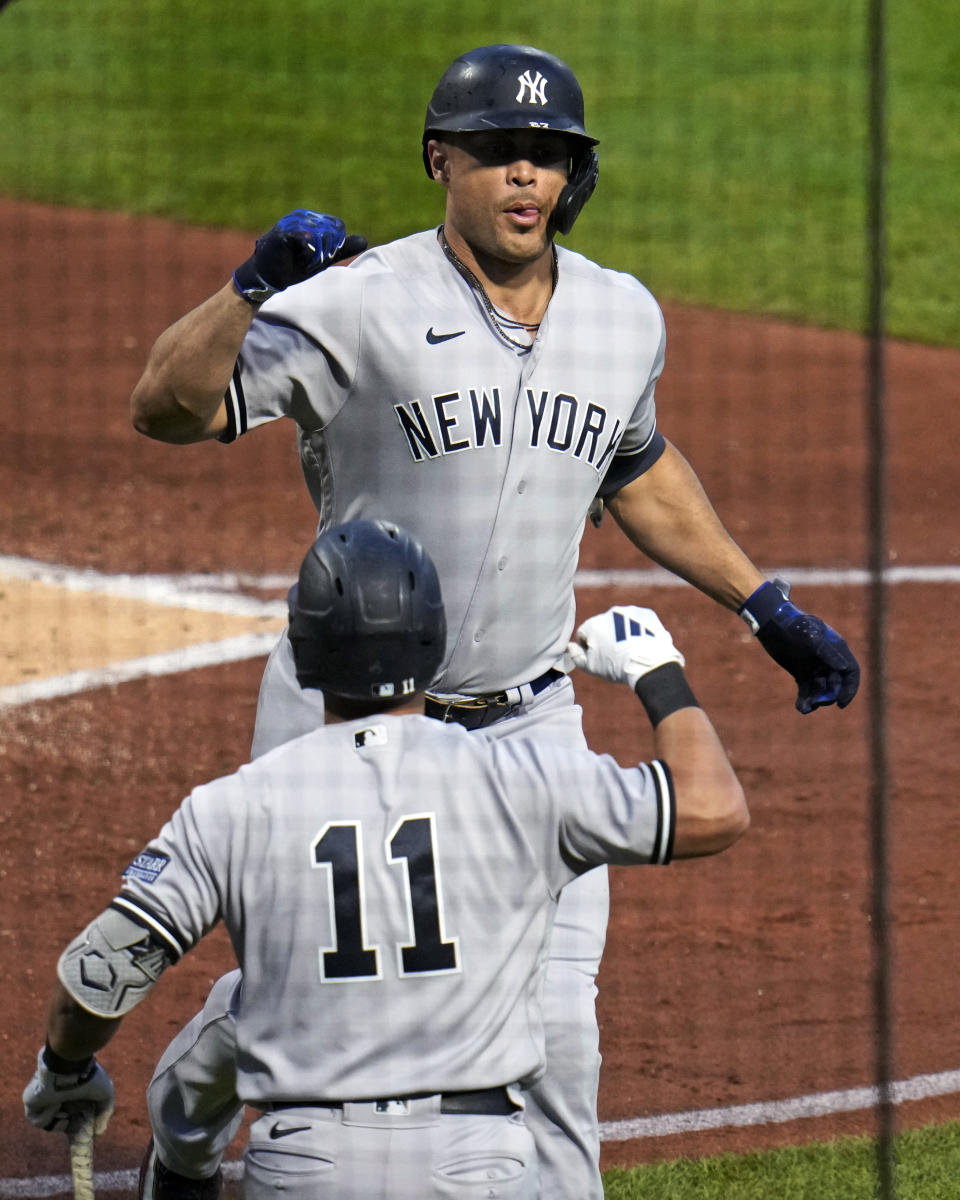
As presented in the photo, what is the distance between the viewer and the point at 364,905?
2631 mm

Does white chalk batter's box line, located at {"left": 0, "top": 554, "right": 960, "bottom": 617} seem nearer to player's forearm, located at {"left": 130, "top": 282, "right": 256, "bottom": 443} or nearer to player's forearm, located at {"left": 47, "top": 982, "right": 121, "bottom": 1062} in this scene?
player's forearm, located at {"left": 130, "top": 282, "right": 256, "bottom": 443}

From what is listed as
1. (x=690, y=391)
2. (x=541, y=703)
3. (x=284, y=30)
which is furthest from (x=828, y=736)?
(x=284, y=30)

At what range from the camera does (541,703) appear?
378 cm

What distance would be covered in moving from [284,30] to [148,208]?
11.6 feet

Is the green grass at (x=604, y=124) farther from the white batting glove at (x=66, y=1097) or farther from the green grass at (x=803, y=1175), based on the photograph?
the white batting glove at (x=66, y=1097)

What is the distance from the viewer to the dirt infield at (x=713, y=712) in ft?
16.0

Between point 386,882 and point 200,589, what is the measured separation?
5.37m

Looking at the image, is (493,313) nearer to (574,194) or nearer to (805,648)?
(574,194)

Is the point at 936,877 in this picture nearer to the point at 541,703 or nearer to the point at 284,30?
the point at 541,703

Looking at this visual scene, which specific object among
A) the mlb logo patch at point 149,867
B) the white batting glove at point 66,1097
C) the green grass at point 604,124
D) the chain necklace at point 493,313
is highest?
the green grass at point 604,124

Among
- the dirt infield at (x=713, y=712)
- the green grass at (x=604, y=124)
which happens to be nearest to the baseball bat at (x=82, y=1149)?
the dirt infield at (x=713, y=712)

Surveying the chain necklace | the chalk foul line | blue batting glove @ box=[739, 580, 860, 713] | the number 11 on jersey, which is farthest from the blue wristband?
the chalk foul line

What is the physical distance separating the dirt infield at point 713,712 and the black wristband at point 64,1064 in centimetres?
139

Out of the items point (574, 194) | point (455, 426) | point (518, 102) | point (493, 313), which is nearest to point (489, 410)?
point (455, 426)
